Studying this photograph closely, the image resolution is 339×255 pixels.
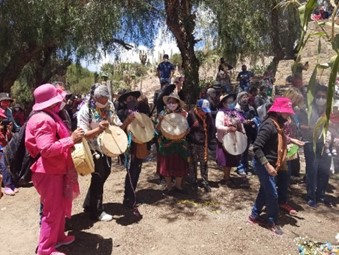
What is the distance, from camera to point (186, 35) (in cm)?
784

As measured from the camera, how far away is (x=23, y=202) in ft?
19.9

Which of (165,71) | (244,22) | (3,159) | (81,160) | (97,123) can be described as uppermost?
(244,22)

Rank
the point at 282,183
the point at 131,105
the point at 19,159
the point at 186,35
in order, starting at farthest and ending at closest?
the point at 186,35 < the point at 131,105 < the point at 282,183 < the point at 19,159

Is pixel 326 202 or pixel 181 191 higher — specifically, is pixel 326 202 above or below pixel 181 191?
below

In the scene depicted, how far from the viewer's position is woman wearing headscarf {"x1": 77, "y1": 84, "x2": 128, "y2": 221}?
15.0ft

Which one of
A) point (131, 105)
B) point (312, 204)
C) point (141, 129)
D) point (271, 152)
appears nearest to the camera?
point (271, 152)

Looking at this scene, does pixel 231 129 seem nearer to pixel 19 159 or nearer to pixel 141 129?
pixel 141 129

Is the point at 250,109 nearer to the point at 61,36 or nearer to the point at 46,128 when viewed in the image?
the point at 46,128

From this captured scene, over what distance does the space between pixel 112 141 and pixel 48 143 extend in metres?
1.13

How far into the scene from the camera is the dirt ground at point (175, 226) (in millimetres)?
4555

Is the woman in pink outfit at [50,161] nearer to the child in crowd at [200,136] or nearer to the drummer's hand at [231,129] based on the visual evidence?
the child in crowd at [200,136]

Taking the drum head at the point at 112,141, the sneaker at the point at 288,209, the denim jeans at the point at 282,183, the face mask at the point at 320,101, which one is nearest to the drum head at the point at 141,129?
the drum head at the point at 112,141

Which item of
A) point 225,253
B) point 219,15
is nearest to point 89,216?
point 225,253

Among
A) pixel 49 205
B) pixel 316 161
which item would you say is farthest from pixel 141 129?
pixel 316 161
